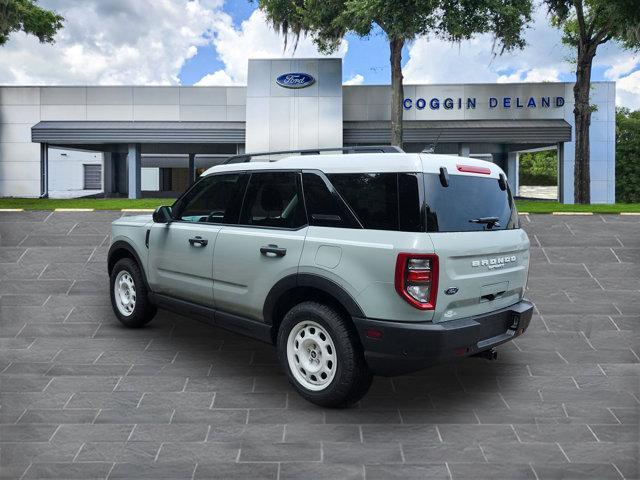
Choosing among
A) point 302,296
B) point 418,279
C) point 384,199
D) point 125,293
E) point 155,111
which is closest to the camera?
point 418,279

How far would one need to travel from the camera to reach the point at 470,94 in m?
26.8

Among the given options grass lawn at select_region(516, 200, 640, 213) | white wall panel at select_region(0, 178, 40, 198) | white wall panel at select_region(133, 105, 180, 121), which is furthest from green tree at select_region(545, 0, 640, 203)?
white wall panel at select_region(0, 178, 40, 198)

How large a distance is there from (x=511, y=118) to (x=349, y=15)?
10659mm

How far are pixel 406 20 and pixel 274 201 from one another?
15.5 meters

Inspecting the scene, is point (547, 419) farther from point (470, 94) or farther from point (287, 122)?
point (470, 94)

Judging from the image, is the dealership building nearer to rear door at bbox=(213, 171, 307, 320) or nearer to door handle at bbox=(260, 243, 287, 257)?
rear door at bbox=(213, 171, 307, 320)

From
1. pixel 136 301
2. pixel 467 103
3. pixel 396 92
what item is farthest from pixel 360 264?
pixel 467 103

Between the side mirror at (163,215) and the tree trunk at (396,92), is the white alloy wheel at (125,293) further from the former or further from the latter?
the tree trunk at (396,92)

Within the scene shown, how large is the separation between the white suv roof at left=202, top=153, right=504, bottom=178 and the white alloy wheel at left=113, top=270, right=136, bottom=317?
8.55 feet

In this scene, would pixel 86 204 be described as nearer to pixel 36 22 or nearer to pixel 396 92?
pixel 36 22

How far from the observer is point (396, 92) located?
2161 cm

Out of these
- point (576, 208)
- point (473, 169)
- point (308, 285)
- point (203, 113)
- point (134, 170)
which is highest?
point (203, 113)

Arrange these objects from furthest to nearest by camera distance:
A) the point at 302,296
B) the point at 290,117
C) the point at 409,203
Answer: the point at 290,117 → the point at 302,296 → the point at 409,203

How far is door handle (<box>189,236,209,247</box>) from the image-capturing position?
5426 millimetres
